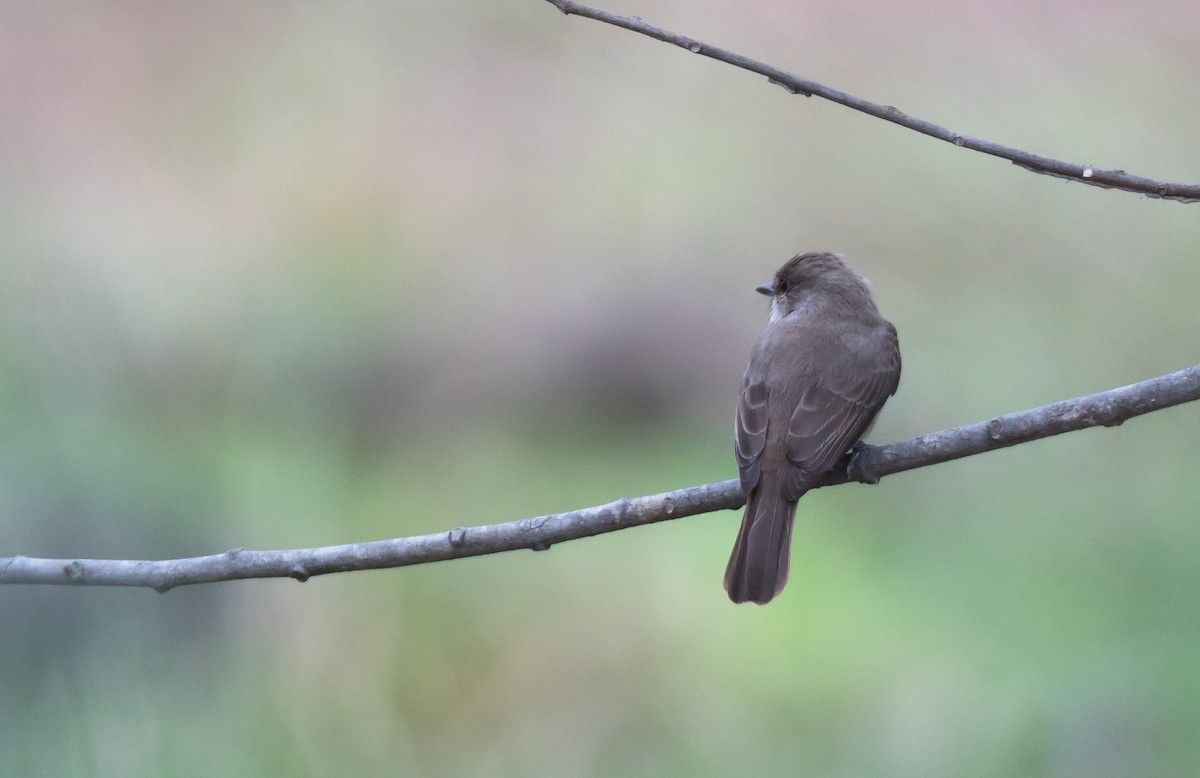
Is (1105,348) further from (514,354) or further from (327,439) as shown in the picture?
(327,439)

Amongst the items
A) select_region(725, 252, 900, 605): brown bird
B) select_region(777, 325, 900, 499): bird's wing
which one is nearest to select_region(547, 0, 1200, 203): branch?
Answer: select_region(725, 252, 900, 605): brown bird

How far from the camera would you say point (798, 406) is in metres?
3.22

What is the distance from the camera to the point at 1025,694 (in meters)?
4.52

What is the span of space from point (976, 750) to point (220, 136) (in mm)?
4814

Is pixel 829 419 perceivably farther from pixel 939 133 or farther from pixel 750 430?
pixel 939 133

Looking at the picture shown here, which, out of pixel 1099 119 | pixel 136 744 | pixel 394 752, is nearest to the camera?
pixel 136 744

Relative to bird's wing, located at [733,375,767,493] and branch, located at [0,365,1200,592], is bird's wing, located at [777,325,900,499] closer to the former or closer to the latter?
bird's wing, located at [733,375,767,493]

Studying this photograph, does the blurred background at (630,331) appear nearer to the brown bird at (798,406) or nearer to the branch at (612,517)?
the branch at (612,517)

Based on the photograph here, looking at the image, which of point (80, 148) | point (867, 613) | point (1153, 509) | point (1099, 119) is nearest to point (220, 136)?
point (80, 148)

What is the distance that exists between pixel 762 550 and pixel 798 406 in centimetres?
45

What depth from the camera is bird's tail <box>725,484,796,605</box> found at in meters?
3.02

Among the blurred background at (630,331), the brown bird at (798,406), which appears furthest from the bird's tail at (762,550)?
the blurred background at (630,331)

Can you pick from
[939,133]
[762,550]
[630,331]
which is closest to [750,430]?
[762,550]

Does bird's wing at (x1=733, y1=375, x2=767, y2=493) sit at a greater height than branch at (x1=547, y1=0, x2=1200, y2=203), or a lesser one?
lesser
